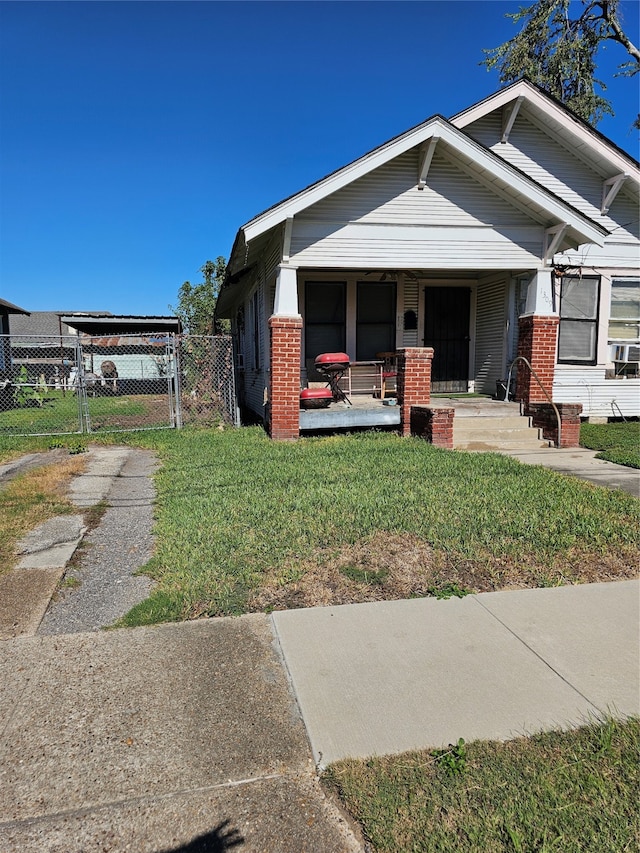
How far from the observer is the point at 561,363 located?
1120 cm

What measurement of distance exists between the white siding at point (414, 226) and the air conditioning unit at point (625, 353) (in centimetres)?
342

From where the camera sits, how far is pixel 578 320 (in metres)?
11.1

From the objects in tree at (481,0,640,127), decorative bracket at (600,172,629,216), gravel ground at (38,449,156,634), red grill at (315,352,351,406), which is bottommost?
gravel ground at (38,449,156,634)

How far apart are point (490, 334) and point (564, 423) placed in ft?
10.1

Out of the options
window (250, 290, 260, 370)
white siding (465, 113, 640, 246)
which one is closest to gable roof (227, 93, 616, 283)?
white siding (465, 113, 640, 246)

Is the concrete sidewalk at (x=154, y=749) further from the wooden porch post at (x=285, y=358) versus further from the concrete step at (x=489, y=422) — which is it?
the concrete step at (x=489, y=422)

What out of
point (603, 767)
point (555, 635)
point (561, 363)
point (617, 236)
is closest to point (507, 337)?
point (561, 363)

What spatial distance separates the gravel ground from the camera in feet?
10.9

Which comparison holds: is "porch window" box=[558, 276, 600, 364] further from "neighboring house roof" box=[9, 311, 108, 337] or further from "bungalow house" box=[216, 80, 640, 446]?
"neighboring house roof" box=[9, 311, 108, 337]

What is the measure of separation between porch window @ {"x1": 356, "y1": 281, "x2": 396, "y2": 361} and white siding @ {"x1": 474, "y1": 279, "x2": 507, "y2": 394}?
192cm

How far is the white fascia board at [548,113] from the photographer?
1024 cm

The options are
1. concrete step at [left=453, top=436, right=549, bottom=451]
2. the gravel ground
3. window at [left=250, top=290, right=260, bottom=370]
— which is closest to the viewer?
the gravel ground

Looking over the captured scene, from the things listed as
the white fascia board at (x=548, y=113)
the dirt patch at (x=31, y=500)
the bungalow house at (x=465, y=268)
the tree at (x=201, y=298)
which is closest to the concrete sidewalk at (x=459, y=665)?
the dirt patch at (x=31, y=500)

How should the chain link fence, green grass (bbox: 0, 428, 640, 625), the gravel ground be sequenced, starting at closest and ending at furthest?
the gravel ground, green grass (bbox: 0, 428, 640, 625), the chain link fence
